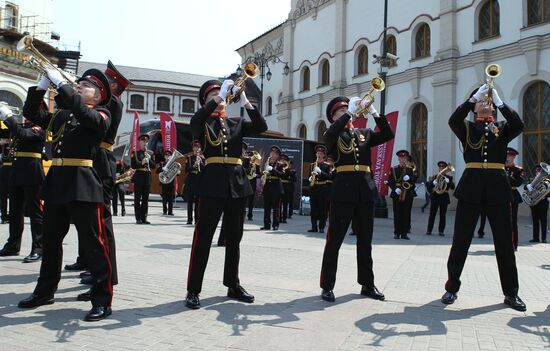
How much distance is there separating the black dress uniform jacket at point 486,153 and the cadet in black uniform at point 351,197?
2.80 feet

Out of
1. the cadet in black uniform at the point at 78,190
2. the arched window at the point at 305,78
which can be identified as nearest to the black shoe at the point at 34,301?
the cadet in black uniform at the point at 78,190

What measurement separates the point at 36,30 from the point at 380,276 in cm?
3090

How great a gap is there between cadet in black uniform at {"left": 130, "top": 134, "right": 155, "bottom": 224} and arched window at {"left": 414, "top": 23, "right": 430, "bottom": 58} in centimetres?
1585

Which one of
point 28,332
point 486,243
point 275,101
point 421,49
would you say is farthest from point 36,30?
point 28,332

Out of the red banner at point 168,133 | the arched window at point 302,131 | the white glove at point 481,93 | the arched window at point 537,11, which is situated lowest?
the white glove at point 481,93

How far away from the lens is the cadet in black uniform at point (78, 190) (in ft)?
15.0

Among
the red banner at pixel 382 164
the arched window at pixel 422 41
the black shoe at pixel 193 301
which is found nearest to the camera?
the black shoe at pixel 193 301

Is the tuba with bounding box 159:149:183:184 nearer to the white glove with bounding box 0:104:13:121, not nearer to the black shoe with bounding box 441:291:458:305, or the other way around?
the white glove with bounding box 0:104:13:121

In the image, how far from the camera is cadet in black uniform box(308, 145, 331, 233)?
13.2 meters

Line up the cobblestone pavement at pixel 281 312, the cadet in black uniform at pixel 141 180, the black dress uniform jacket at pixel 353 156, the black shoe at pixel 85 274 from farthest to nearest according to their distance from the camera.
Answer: the cadet in black uniform at pixel 141 180 < the black shoe at pixel 85 274 < the black dress uniform jacket at pixel 353 156 < the cobblestone pavement at pixel 281 312

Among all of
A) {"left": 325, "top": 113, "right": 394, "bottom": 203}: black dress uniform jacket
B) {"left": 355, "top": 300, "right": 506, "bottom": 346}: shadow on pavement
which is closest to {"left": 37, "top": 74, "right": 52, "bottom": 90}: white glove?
{"left": 325, "top": 113, "right": 394, "bottom": 203}: black dress uniform jacket

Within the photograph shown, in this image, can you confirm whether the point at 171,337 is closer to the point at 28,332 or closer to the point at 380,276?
the point at 28,332

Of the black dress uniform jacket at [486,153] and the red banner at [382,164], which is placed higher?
the red banner at [382,164]

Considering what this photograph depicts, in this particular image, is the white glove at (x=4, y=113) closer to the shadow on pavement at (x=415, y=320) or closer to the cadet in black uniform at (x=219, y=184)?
the cadet in black uniform at (x=219, y=184)
